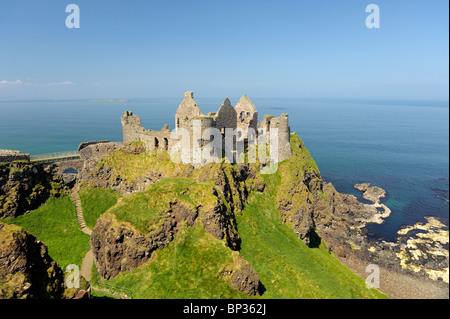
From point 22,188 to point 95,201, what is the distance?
10133 millimetres

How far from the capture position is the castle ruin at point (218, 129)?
38.6 m

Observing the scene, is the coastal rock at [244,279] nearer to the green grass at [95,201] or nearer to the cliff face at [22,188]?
the green grass at [95,201]

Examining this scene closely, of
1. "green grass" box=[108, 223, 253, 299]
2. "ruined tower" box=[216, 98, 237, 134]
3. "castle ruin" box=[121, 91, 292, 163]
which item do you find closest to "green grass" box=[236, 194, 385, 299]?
"green grass" box=[108, 223, 253, 299]

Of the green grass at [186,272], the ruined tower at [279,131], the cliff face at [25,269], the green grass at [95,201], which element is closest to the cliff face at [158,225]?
the green grass at [186,272]

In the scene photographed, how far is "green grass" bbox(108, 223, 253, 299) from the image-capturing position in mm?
25375

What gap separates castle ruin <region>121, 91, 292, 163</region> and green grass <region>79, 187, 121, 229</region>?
33.8 feet

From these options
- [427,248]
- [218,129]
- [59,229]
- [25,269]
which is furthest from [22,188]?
[427,248]

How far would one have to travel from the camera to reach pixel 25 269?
15812mm

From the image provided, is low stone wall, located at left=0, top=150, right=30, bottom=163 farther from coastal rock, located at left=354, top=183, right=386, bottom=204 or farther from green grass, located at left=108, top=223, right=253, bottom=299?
coastal rock, located at left=354, top=183, right=386, bottom=204

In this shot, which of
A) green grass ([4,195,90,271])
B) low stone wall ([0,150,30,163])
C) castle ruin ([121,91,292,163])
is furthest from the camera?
castle ruin ([121,91,292,163])

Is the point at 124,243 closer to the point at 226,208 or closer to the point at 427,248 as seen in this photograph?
the point at 226,208
